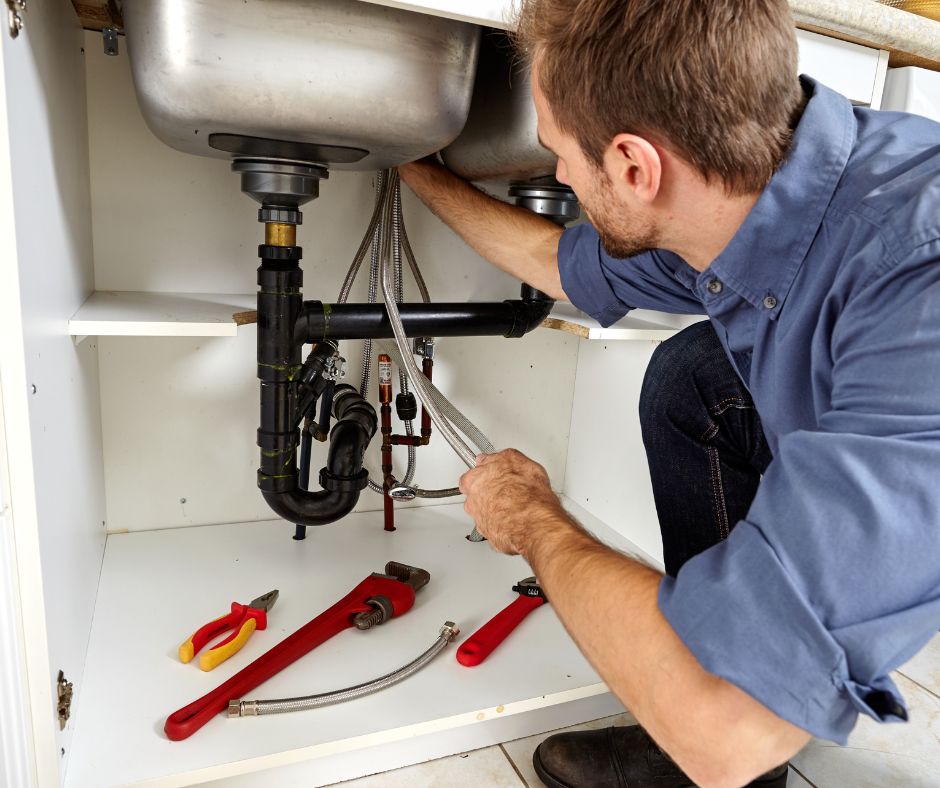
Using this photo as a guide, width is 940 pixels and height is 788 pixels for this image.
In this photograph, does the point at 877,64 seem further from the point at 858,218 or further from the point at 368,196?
the point at 368,196

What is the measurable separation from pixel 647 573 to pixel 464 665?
0.46m

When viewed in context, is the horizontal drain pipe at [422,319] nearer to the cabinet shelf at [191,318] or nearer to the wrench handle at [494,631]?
the cabinet shelf at [191,318]

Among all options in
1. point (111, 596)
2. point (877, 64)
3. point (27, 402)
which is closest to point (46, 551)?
point (27, 402)

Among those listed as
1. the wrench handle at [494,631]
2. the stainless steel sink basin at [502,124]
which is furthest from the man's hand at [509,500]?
the stainless steel sink basin at [502,124]

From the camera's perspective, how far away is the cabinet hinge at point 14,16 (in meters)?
0.54

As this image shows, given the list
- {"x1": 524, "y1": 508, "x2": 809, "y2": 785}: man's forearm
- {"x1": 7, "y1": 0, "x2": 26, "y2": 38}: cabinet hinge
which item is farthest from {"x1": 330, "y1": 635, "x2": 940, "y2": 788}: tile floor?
{"x1": 7, "y1": 0, "x2": 26, "y2": 38}: cabinet hinge

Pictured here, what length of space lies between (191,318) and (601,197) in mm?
477

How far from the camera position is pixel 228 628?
967 millimetres

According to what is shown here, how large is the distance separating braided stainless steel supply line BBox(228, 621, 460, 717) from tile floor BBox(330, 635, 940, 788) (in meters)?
0.15

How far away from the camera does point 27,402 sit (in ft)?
1.90

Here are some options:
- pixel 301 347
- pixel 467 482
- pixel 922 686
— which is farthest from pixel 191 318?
pixel 922 686

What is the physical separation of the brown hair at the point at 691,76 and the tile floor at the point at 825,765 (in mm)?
772

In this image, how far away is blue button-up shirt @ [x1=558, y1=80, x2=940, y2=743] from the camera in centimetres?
46

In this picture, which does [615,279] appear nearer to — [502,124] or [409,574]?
[502,124]
